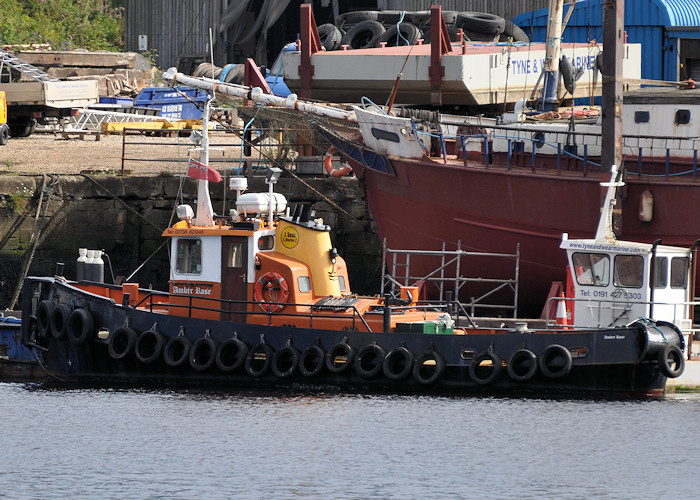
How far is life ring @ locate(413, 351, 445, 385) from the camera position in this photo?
20938 millimetres

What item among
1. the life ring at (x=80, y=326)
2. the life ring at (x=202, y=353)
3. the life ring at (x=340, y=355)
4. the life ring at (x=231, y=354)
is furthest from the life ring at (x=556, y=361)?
the life ring at (x=80, y=326)

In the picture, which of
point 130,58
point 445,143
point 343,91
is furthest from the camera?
point 130,58

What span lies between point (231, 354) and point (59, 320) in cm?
285

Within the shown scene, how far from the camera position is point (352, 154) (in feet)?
92.2

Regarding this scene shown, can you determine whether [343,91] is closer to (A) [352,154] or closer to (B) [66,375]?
(A) [352,154]

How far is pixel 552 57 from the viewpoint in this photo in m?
28.3

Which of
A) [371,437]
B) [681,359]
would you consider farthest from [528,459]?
[681,359]

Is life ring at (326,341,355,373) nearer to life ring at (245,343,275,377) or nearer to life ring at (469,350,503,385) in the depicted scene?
life ring at (245,343,275,377)

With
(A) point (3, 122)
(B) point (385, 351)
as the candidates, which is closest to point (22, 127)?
(A) point (3, 122)

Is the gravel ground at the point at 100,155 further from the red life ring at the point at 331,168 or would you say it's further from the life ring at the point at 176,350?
the life ring at the point at 176,350

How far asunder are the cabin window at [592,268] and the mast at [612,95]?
3.07 metres

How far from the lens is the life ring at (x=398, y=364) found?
2103 cm

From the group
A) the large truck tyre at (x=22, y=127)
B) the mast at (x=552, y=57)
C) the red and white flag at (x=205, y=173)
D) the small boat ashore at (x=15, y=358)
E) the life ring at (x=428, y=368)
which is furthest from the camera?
the large truck tyre at (x=22, y=127)

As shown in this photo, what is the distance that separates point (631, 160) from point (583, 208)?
1.19m
